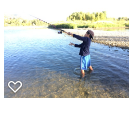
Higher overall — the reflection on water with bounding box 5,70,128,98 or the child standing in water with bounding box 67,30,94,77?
the child standing in water with bounding box 67,30,94,77

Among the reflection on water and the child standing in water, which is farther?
the child standing in water

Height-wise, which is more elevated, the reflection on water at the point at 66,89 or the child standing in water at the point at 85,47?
the child standing in water at the point at 85,47

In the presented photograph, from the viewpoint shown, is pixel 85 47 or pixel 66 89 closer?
pixel 66 89

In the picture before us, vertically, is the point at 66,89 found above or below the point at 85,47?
below

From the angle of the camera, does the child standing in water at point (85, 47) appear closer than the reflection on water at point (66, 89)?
No

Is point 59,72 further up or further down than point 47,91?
further up

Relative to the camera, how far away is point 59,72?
6.96 meters
